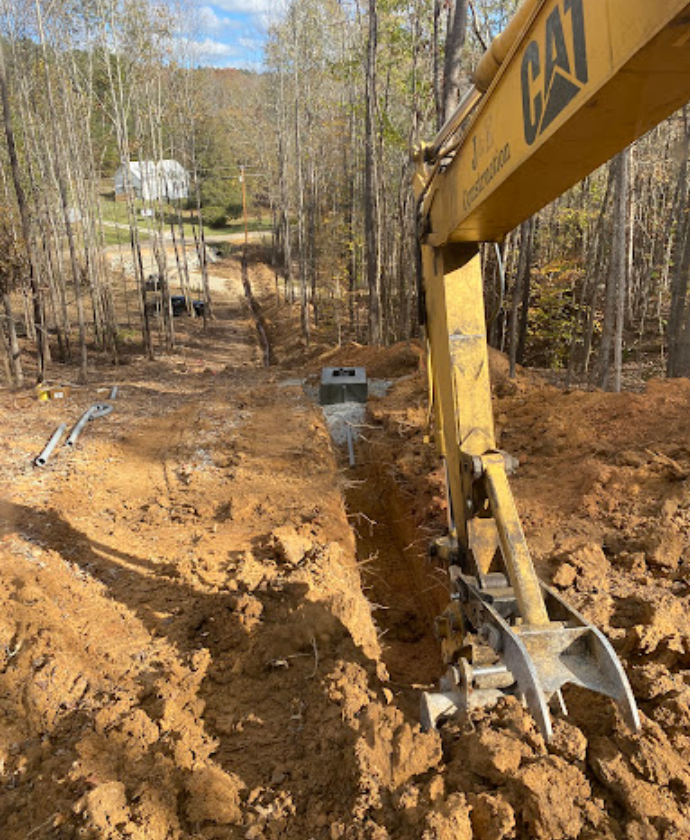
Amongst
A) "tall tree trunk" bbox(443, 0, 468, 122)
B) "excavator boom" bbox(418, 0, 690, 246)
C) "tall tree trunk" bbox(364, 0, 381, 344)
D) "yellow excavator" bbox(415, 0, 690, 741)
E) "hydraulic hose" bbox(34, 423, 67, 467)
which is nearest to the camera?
"excavator boom" bbox(418, 0, 690, 246)

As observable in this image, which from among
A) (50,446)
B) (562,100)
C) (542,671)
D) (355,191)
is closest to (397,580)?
(542,671)

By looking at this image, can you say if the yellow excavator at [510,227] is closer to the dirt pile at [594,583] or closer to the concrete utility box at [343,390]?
the dirt pile at [594,583]

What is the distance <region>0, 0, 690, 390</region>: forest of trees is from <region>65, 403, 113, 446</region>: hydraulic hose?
3508 mm

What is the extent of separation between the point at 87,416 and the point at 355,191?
1592 cm

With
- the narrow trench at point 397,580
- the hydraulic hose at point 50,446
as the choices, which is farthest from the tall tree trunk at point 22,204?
the narrow trench at point 397,580

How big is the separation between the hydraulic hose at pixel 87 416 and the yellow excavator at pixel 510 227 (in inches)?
267

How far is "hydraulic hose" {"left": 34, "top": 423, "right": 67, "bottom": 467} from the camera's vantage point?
8.61 meters

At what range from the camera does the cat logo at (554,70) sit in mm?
2123

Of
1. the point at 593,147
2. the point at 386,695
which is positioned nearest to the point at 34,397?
the point at 386,695

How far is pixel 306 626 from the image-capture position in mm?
5223

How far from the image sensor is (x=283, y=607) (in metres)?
5.63

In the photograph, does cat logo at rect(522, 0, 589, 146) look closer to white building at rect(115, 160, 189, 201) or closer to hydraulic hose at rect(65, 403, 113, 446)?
hydraulic hose at rect(65, 403, 113, 446)

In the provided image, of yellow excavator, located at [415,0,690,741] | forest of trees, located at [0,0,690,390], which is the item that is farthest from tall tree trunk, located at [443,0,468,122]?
yellow excavator, located at [415,0,690,741]

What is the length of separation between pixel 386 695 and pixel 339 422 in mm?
7229
